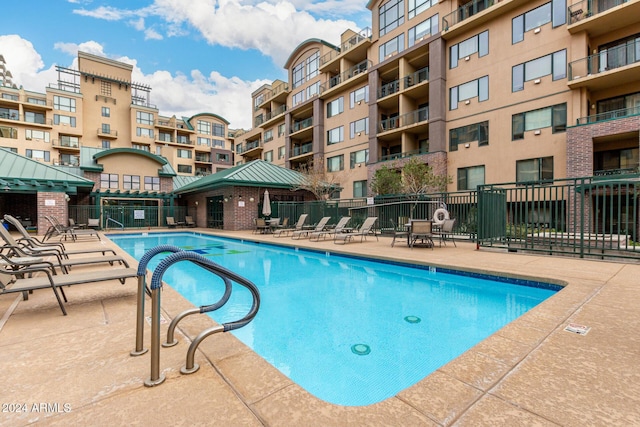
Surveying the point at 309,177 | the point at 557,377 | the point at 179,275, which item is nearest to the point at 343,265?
the point at 179,275

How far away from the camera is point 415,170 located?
17578mm

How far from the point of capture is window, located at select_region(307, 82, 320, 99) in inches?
1171

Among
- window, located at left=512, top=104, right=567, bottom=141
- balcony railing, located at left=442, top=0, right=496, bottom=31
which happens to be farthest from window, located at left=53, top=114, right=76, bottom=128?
window, located at left=512, top=104, right=567, bottom=141

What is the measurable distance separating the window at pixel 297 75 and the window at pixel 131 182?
18555 millimetres

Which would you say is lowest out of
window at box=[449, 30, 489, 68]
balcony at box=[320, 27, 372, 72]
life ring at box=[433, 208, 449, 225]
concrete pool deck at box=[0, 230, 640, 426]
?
concrete pool deck at box=[0, 230, 640, 426]

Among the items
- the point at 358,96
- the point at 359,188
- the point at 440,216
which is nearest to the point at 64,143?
the point at 358,96

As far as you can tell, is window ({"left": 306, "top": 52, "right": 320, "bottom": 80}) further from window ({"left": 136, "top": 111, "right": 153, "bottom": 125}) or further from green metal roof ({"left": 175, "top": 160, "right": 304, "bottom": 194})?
window ({"left": 136, "top": 111, "right": 153, "bottom": 125})

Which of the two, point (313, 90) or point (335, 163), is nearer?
point (335, 163)

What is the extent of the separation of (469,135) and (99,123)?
46.3 metres

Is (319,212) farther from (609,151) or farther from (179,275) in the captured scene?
(609,151)

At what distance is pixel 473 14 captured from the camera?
739 inches

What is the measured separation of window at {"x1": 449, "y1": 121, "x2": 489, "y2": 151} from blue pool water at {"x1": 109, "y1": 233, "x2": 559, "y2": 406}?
14.8m

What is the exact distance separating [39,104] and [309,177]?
3996 centimetres

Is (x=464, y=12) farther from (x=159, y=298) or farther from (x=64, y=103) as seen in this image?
(x=64, y=103)
